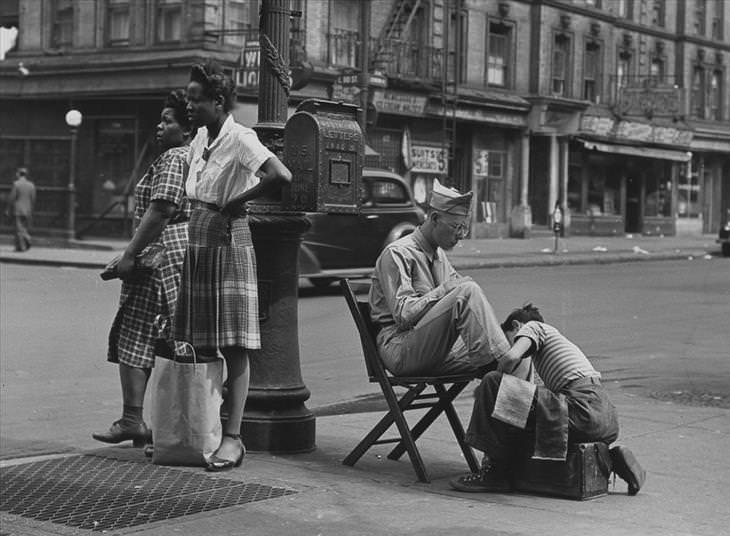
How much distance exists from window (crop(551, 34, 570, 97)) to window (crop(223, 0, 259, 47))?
15.4m

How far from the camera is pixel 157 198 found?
744 cm

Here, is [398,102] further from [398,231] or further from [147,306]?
[147,306]

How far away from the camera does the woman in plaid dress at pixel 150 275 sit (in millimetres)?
7457

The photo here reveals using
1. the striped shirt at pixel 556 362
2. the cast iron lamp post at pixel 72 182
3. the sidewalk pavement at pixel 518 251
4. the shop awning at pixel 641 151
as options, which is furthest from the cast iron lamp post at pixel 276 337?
the shop awning at pixel 641 151

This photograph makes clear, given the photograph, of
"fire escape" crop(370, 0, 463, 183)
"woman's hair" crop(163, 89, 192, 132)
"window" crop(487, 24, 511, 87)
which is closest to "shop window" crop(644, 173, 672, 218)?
"window" crop(487, 24, 511, 87)

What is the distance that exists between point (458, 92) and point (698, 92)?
19.6m

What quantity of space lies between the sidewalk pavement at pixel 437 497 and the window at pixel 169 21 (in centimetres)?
2407

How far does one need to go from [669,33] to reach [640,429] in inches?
1813

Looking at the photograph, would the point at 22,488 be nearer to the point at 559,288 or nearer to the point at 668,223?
the point at 559,288

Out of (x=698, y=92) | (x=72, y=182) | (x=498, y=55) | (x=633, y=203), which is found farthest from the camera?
(x=698, y=92)

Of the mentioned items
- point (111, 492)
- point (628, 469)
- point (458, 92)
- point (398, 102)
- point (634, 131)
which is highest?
point (458, 92)

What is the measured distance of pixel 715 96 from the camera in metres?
55.5

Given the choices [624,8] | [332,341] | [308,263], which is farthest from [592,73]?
[332,341]

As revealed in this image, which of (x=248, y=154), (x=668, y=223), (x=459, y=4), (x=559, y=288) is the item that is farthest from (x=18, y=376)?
(x=668, y=223)
